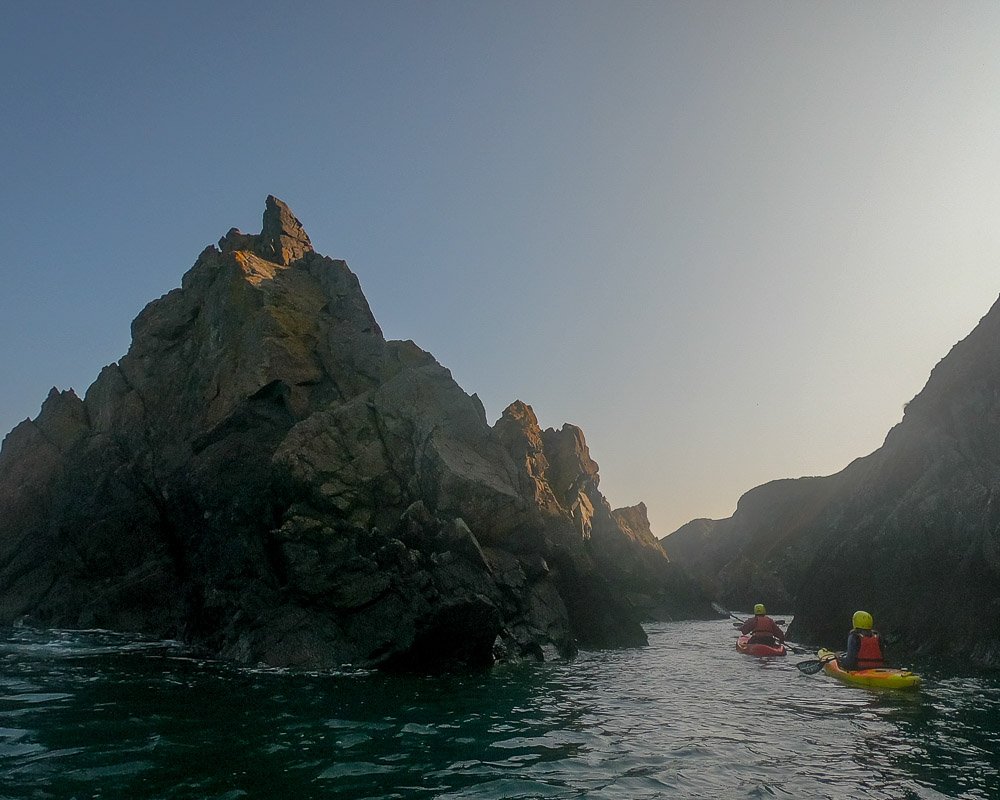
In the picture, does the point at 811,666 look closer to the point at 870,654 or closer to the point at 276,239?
the point at 870,654

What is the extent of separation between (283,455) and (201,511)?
23.2 feet

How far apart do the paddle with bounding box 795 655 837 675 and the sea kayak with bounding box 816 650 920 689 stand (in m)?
0.90

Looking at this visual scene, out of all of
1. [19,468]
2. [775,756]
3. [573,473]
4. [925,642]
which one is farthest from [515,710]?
[19,468]

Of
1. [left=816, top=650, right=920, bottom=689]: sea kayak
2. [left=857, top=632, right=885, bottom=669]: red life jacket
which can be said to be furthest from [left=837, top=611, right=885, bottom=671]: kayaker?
[left=816, top=650, right=920, bottom=689]: sea kayak

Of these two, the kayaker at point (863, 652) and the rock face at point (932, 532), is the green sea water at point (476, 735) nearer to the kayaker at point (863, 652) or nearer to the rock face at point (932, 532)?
the kayaker at point (863, 652)

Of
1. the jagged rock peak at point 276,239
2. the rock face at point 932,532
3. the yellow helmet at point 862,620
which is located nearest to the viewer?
the yellow helmet at point 862,620

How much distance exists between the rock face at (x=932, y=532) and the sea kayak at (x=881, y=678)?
6347 millimetres

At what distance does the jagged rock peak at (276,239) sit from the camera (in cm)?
4844

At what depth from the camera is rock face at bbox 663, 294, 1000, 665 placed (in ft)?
91.8

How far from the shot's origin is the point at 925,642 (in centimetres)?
2898

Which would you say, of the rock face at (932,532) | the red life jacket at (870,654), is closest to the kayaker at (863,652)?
the red life jacket at (870,654)

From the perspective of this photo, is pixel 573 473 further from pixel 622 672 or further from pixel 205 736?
pixel 205 736

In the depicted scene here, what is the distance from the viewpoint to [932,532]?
3084cm

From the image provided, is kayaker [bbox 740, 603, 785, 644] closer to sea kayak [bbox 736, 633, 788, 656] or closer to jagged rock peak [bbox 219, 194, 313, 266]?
sea kayak [bbox 736, 633, 788, 656]
